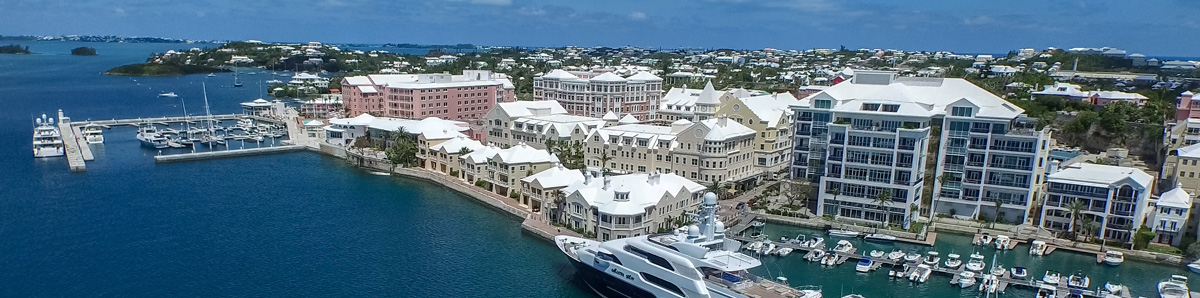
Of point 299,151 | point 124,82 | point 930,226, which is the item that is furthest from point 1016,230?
point 124,82

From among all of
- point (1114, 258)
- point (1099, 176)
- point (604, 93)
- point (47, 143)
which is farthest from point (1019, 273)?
point (47, 143)

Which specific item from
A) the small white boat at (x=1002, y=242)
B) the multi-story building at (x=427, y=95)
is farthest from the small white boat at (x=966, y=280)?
the multi-story building at (x=427, y=95)

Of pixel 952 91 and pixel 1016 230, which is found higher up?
pixel 952 91

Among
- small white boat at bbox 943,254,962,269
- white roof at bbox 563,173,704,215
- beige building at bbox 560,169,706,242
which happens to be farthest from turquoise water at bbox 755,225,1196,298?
white roof at bbox 563,173,704,215

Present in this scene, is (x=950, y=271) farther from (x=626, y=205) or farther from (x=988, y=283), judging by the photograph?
(x=626, y=205)

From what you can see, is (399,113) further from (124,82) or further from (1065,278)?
(124,82)

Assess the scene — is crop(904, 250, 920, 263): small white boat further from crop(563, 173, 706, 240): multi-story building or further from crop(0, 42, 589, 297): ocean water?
crop(0, 42, 589, 297): ocean water

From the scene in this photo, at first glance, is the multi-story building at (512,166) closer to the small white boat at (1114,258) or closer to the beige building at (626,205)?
the beige building at (626,205)
